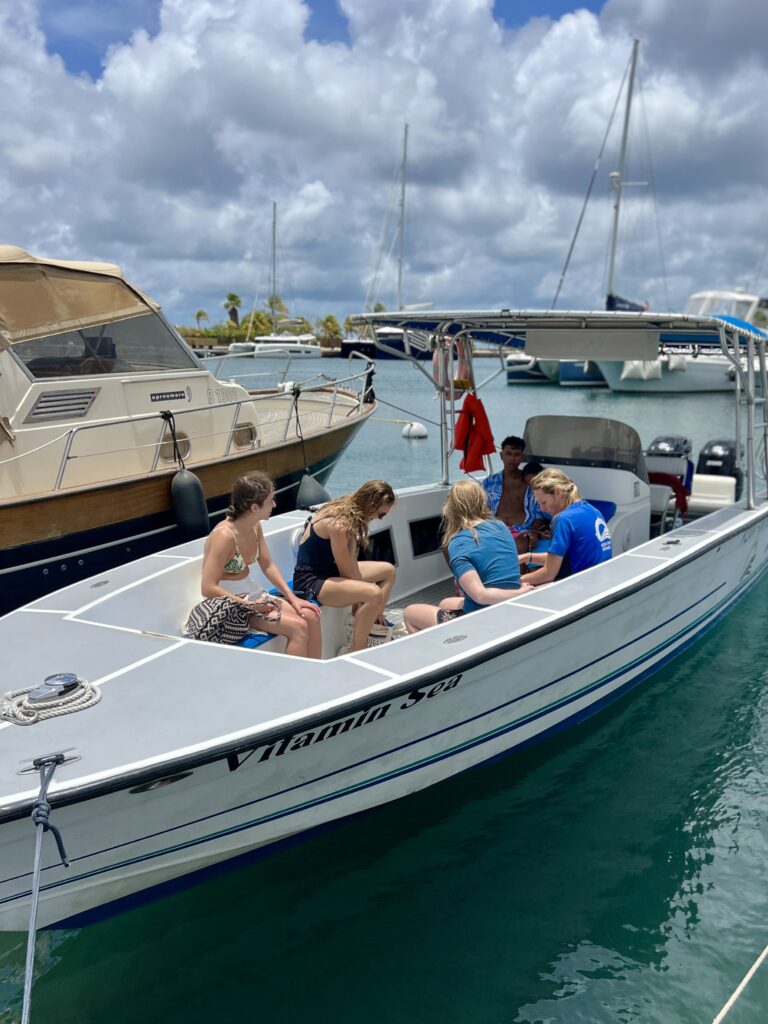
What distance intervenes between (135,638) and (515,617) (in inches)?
65.6

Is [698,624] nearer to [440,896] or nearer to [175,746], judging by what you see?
[440,896]

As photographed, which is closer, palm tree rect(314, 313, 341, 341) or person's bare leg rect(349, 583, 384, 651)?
person's bare leg rect(349, 583, 384, 651)

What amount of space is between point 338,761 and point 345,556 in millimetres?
1469

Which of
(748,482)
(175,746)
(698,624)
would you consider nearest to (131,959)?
(175,746)

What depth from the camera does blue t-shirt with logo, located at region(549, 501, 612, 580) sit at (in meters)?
4.59

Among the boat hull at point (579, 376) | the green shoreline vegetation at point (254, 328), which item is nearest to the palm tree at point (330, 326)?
the green shoreline vegetation at point (254, 328)

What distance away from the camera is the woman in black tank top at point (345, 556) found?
4.38 m

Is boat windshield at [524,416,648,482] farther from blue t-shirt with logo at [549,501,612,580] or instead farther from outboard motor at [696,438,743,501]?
outboard motor at [696,438,743,501]

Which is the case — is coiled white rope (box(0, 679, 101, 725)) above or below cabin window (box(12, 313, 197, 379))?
below

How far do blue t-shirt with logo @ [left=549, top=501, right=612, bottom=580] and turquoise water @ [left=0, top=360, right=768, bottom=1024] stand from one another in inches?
42.6

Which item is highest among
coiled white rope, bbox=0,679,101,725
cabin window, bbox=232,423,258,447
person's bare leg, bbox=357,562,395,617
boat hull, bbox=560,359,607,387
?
boat hull, bbox=560,359,607,387

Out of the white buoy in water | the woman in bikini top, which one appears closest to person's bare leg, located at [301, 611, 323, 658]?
the woman in bikini top

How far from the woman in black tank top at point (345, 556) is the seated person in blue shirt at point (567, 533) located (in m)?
0.93

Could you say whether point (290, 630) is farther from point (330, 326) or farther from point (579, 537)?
point (330, 326)
